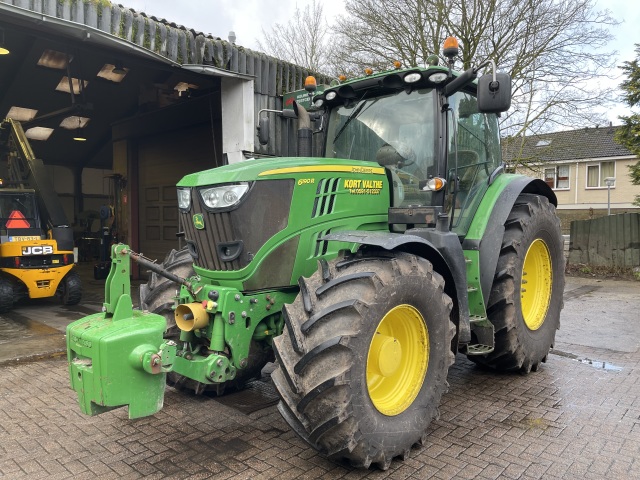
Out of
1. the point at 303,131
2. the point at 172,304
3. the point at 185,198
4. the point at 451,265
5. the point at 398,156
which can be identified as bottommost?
the point at 172,304

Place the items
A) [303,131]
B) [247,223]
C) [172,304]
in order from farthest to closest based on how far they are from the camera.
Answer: [303,131], [172,304], [247,223]

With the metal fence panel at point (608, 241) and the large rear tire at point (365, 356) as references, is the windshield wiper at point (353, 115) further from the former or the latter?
the metal fence panel at point (608, 241)

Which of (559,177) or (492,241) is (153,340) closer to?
(492,241)

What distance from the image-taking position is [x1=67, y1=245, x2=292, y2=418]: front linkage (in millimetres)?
2707

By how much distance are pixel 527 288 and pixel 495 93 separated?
7.59 ft

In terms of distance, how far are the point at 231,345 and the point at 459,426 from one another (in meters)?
1.74

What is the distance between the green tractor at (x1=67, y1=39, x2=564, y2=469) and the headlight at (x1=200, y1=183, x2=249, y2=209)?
0.01 m

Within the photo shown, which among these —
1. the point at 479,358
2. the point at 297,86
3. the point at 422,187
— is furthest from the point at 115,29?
the point at 479,358

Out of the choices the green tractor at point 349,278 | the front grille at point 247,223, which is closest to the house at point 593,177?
the green tractor at point 349,278

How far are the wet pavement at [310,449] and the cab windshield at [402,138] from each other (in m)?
1.73

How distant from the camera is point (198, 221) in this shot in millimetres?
3359

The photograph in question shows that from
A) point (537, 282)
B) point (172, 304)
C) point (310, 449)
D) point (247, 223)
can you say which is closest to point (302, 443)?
point (310, 449)

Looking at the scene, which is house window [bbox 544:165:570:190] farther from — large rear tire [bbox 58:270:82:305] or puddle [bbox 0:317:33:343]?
puddle [bbox 0:317:33:343]

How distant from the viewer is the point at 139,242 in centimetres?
1283
